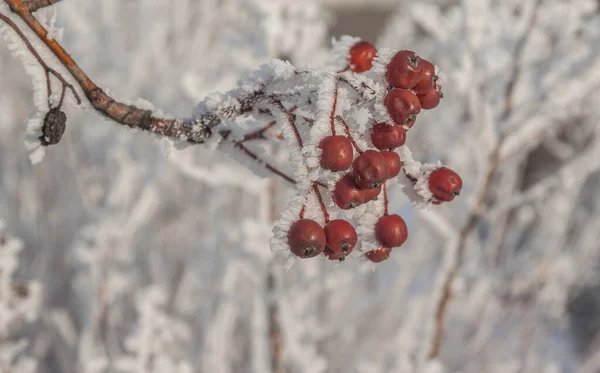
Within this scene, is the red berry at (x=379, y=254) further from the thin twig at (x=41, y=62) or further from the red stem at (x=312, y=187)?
the thin twig at (x=41, y=62)

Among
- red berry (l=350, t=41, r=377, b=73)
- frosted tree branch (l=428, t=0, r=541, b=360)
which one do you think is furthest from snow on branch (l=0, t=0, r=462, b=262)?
frosted tree branch (l=428, t=0, r=541, b=360)

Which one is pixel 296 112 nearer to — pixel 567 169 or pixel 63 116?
pixel 63 116

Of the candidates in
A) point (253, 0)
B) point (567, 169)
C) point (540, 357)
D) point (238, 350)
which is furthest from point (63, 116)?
point (540, 357)

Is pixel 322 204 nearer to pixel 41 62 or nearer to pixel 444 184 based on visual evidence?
pixel 444 184

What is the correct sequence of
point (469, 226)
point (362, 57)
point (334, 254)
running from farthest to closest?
point (469, 226) → point (362, 57) → point (334, 254)

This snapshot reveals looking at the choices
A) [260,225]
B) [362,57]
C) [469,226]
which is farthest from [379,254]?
[260,225]
